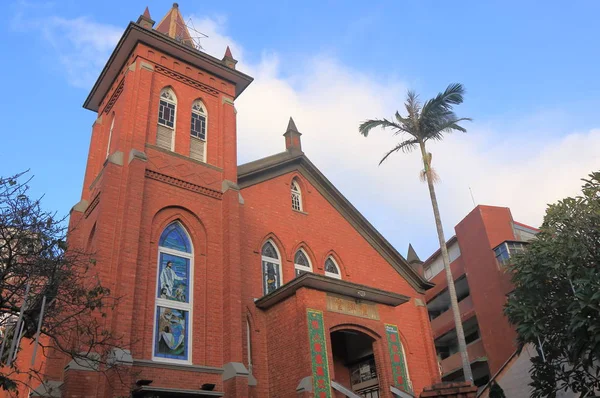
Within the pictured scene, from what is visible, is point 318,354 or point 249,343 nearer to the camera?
point 318,354

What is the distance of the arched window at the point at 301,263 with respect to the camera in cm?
1891

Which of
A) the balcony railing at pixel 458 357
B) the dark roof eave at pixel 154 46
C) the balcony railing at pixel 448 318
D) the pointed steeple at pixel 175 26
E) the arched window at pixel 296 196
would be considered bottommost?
the balcony railing at pixel 458 357

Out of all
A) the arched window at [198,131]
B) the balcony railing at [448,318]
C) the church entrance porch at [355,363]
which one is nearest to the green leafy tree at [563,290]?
the church entrance porch at [355,363]

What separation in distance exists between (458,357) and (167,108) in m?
28.9

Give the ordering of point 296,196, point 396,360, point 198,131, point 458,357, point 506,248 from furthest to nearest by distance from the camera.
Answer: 1. point 458,357
2. point 506,248
3. point 296,196
4. point 198,131
5. point 396,360

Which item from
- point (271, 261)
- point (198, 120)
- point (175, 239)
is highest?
→ point (198, 120)

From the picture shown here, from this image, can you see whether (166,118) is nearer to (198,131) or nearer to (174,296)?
(198,131)

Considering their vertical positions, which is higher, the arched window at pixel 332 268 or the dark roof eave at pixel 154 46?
the dark roof eave at pixel 154 46

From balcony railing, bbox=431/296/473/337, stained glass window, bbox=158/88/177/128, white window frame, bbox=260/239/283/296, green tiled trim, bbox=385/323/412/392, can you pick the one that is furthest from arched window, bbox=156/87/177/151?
balcony railing, bbox=431/296/473/337

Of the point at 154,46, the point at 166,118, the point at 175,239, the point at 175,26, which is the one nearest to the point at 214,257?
the point at 175,239

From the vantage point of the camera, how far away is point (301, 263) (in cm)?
1920

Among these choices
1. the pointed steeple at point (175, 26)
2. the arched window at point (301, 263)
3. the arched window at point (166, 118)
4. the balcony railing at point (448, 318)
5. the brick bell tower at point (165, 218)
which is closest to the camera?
the brick bell tower at point (165, 218)

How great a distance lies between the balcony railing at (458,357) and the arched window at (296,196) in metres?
20.1

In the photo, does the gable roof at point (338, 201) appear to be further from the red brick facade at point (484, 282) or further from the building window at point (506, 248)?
the building window at point (506, 248)
